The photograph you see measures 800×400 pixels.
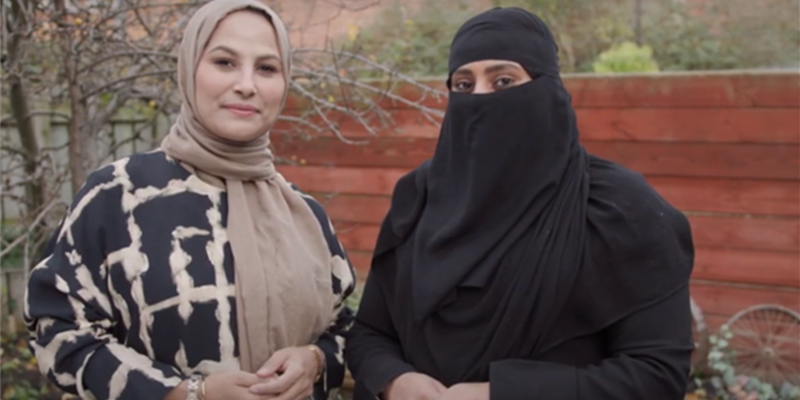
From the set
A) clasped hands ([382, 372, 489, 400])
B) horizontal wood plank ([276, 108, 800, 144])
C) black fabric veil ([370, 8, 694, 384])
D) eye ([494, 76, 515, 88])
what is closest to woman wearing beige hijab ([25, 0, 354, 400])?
clasped hands ([382, 372, 489, 400])

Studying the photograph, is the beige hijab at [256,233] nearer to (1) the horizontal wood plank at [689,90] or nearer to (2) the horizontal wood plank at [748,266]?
(1) the horizontal wood plank at [689,90]

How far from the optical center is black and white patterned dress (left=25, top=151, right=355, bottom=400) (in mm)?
1932

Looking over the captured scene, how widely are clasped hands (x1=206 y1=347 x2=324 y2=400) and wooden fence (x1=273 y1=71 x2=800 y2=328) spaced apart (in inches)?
103

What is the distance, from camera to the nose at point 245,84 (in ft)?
6.69

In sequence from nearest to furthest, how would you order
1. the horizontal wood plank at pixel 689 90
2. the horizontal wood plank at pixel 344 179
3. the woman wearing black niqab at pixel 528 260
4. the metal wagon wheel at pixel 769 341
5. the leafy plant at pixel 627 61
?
the woman wearing black niqab at pixel 528 260, the horizontal wood plank at pixel 689 90, the metal wagon wheel at pixel 769 341, the horizontal wood plank at pixel 344 179, the leafy plant at pixel 627 61

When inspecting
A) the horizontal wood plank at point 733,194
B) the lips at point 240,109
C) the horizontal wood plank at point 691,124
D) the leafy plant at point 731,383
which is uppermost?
the lips at point 240,109

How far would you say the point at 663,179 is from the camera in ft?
13.9

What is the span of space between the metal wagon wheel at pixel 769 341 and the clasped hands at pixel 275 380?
274 centimetres

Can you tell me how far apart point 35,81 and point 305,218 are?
2.32m

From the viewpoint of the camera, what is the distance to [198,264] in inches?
79.0

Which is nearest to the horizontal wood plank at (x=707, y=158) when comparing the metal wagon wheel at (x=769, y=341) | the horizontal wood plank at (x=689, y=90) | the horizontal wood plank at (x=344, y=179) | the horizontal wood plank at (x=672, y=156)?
the horizontal wood plank at (x=672, y=156)

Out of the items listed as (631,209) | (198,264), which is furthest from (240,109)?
(631,209)

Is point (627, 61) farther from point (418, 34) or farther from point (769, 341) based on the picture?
point (769, 341)

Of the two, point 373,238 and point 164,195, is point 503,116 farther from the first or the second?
point 373,238
